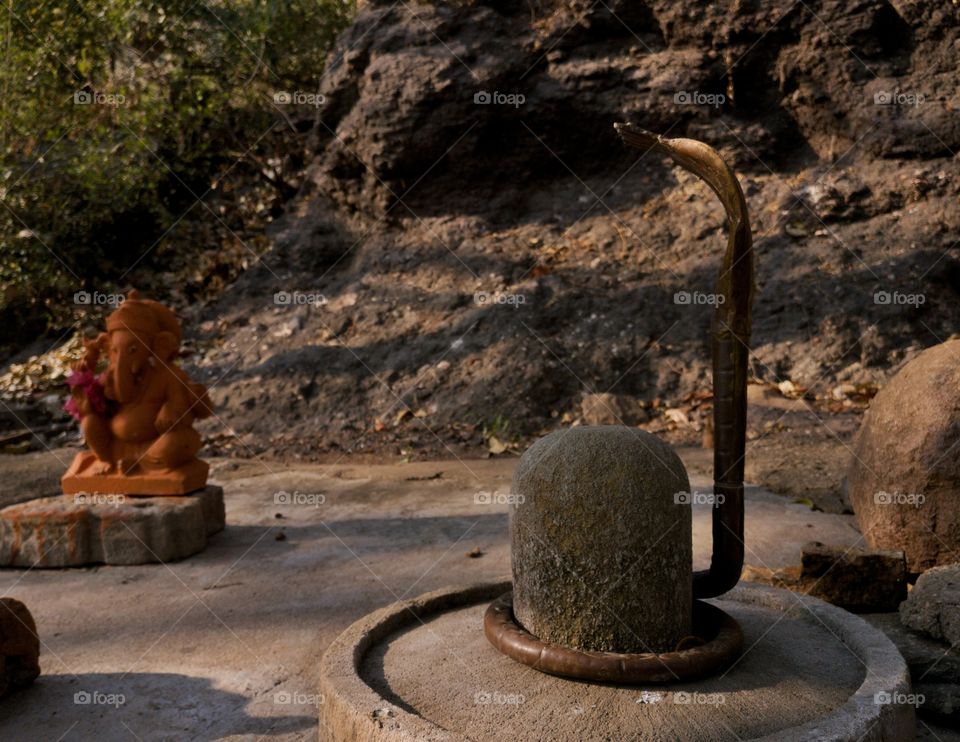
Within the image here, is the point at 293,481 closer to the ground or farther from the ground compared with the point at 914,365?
closer to the ground

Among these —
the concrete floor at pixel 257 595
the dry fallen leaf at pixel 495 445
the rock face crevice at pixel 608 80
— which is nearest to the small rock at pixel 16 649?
the concrete floor at pixel 257 595

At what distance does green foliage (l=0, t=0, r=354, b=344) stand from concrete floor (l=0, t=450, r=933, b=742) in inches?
250

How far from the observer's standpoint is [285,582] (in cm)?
483

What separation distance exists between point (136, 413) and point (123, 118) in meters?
7.44

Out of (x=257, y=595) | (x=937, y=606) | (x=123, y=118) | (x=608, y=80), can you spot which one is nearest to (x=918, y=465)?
(x=937, y=606)

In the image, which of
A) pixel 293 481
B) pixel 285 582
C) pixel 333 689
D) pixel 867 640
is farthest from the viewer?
pixel 293 481

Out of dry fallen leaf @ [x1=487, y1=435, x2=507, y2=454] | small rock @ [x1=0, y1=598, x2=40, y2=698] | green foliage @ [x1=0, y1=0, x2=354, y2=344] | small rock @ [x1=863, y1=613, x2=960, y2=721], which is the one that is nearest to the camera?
small rock @ [x1=863, y1=613, x2=960, y2=721]

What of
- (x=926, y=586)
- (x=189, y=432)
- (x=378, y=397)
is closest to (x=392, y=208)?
(x=378, y=397)

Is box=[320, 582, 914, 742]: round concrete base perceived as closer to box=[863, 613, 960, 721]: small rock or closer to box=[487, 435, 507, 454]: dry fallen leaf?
box=[863, 613, 960, 721]: small rock

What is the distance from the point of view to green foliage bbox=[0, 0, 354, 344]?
1121cm

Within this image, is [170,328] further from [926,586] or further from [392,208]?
[392,208]

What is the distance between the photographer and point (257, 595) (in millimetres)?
4664

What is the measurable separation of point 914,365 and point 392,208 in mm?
7774

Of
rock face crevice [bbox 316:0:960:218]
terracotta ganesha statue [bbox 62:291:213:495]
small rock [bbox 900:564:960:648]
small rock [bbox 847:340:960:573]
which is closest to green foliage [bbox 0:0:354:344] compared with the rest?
rock face crevice [bbox 316:0:960:218]
